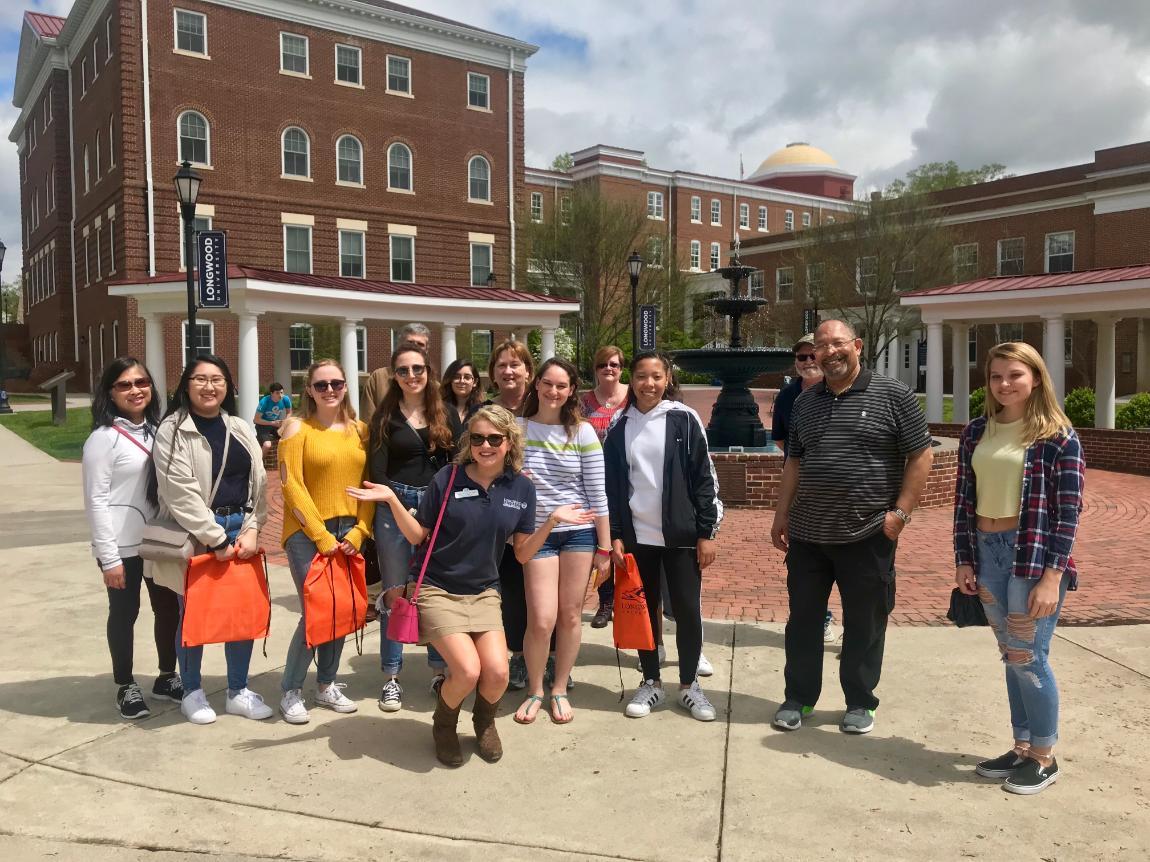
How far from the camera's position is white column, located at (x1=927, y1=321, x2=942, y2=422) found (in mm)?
23000

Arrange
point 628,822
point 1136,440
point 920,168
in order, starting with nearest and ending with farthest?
point 628,822
point 1136,440
point 920,168

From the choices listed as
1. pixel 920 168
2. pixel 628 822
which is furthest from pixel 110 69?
pixel 920 168

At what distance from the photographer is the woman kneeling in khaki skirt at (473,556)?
164 inches

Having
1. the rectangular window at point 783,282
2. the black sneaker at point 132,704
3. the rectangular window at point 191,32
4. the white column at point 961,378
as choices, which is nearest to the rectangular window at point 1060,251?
the rectangular window at point 783,282

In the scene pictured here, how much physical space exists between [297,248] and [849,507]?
3307cm

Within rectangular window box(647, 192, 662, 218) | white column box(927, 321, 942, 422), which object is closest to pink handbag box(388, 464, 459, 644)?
white column box(927, 321, 942, 422)

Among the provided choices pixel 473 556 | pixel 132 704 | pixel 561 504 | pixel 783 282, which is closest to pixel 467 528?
pixel 473 556

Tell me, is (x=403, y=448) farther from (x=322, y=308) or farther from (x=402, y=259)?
(x=402, y=259)

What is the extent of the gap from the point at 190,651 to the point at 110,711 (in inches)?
23.5

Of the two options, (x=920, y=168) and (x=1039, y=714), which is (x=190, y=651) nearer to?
(x=1039, y=714)

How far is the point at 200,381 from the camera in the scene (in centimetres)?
453

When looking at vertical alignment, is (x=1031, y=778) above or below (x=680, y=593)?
below

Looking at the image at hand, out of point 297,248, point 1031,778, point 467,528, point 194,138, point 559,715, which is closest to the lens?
point 1031,778

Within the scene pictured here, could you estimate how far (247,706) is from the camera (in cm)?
476
